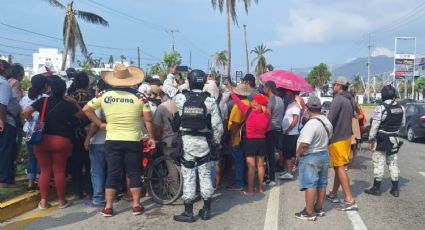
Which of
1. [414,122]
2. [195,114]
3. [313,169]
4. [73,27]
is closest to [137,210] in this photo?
[195,114]

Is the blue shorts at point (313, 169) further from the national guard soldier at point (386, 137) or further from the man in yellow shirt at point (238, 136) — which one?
the national guard soldier at point (386, 137)

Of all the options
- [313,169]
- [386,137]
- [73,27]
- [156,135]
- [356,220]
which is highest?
[73,27]

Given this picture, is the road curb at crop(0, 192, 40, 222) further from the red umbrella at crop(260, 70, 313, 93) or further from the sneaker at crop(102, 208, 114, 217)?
the red umbrella at crop(260, 70, 313, 93)

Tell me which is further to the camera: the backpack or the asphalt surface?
the backpack

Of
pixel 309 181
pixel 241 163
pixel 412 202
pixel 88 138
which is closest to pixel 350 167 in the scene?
pixel 412 202

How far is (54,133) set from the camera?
630 cm

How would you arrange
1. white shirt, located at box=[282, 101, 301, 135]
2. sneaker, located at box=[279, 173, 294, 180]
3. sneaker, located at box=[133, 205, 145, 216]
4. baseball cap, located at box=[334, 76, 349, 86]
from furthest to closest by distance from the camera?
sneaker, located at box=[279, 173, 294, 180], white shirt, located at box=[282, 101, 301, 135], baseball cap, located at box=[334, 76, 349, 86], sneaker, located at box=[133, 205, 145, 216]

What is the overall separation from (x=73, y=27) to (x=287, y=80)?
20.8m

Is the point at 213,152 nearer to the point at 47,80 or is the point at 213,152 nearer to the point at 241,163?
the point at 241,163

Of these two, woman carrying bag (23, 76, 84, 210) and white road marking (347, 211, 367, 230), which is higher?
woman carrying bag (23, 76, 84, 210)

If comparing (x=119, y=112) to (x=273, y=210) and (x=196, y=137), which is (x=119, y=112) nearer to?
(x=196, y=137)

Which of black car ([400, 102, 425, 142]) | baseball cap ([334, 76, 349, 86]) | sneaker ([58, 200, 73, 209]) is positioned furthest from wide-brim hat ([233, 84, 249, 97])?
black car ([400, 102, 425, 142])

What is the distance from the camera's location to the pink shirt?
723cm

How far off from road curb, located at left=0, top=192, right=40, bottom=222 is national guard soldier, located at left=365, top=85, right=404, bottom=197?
5429 mm
